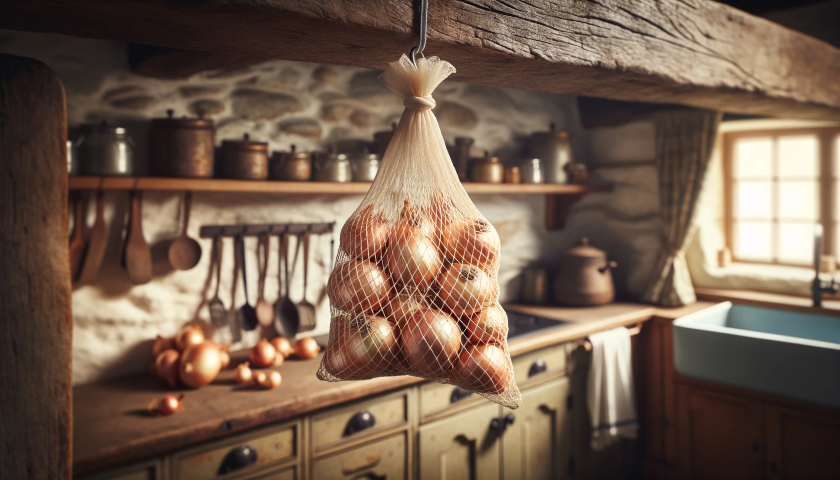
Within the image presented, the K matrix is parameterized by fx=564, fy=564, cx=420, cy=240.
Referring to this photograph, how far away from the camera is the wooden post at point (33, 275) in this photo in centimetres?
77

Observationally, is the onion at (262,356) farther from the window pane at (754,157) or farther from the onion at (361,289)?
the window pane at (754,157)

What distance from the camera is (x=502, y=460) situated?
2.34 meters

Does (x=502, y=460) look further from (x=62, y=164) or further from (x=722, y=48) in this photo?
(x=62, y=164)

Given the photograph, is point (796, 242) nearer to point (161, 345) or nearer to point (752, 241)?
point (752, 241)

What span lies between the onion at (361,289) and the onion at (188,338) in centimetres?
128

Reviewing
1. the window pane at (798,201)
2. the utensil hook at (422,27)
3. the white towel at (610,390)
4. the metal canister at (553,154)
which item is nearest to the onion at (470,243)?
the utensil hook at (422,27)

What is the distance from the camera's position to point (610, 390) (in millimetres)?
2621

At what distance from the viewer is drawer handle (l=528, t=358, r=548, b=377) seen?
94.4 inches

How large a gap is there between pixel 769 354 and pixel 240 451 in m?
2.01

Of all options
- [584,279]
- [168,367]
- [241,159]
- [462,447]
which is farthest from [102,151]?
[584,279]

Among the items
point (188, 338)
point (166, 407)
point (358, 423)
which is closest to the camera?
point (166, 407)

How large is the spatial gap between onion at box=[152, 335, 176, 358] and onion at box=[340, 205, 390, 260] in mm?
1384

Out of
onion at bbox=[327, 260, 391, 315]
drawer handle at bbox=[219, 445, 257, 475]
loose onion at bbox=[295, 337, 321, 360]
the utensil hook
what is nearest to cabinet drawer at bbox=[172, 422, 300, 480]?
drawer handle at bbox=[219, 445, 257, 475]

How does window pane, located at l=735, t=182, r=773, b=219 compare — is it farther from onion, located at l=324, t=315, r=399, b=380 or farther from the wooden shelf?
onion, located at l=324, t=315, r=399, b=380
